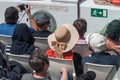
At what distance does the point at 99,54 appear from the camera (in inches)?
→ 179

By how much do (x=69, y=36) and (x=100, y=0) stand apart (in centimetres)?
236

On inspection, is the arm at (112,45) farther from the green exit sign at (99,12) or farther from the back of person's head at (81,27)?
the green exit sign at (99,12)

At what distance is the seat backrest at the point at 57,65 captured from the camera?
4.40 meters

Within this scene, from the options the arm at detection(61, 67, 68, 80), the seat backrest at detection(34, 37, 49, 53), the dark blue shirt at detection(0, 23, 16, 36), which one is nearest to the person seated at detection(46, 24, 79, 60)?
the arm at detection(61, 67, 68, 80)

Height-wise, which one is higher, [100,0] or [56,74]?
[100,0]

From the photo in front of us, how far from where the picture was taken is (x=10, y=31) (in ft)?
18.9

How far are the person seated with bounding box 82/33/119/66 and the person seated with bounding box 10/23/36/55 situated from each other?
2.45 ft

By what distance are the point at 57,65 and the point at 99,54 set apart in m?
0.45

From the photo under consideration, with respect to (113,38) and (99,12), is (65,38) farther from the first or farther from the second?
(99,12)

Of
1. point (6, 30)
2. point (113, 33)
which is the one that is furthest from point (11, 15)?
point (113, 33)

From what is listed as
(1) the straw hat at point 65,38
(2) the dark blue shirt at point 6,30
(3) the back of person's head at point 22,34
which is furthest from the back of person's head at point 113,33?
(2) the dark blue shirt at point 6,30

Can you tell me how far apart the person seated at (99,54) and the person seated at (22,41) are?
2.45ft

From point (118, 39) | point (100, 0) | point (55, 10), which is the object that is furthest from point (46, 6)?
Answer: point (118, 39)

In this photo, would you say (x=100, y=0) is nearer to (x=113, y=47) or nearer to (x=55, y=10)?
(x=55, y=10)
